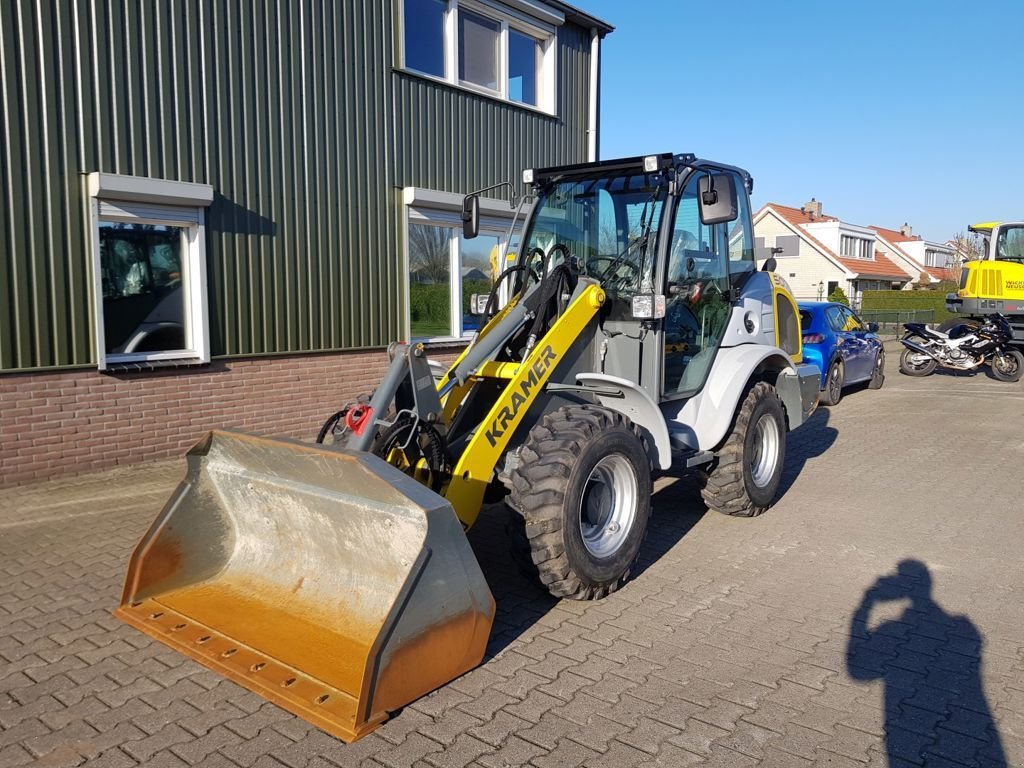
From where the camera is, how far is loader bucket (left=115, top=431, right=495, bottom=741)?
3.39m

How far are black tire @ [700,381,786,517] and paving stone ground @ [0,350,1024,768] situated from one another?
19 cm

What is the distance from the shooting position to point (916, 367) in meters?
17.7

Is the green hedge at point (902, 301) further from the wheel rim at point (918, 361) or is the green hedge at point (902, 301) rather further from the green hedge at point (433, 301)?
the green hedge at point (433, 301)

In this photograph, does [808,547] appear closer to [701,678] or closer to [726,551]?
[726,551]

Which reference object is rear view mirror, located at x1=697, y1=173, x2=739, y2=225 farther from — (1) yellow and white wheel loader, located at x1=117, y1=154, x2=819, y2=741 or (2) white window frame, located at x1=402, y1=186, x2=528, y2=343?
(2) white window frame, located at x1=402, y1=186, x2=528, y2=343

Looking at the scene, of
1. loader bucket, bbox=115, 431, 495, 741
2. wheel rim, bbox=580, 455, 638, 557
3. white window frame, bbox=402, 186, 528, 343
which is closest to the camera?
loader bucket, bbox=115, 431, 495, 741

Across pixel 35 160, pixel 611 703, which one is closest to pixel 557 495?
pixel 611 703

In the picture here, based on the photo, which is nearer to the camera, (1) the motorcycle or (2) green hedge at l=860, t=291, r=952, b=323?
(1) the motorcycle

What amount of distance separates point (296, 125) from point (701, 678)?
7.77 m

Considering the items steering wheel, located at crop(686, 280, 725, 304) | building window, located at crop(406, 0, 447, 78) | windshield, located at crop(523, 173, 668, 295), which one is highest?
building window, located at crop(406, 0, 447, 78)

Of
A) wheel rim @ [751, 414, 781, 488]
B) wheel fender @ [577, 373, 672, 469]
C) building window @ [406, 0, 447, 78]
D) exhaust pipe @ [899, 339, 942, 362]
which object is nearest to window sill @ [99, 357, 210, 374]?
wheel fender @ [577, 373, 672, 469]

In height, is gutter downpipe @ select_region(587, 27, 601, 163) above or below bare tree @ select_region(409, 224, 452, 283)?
above

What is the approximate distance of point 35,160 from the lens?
7246 mm

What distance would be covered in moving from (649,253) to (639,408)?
114 centimetres
